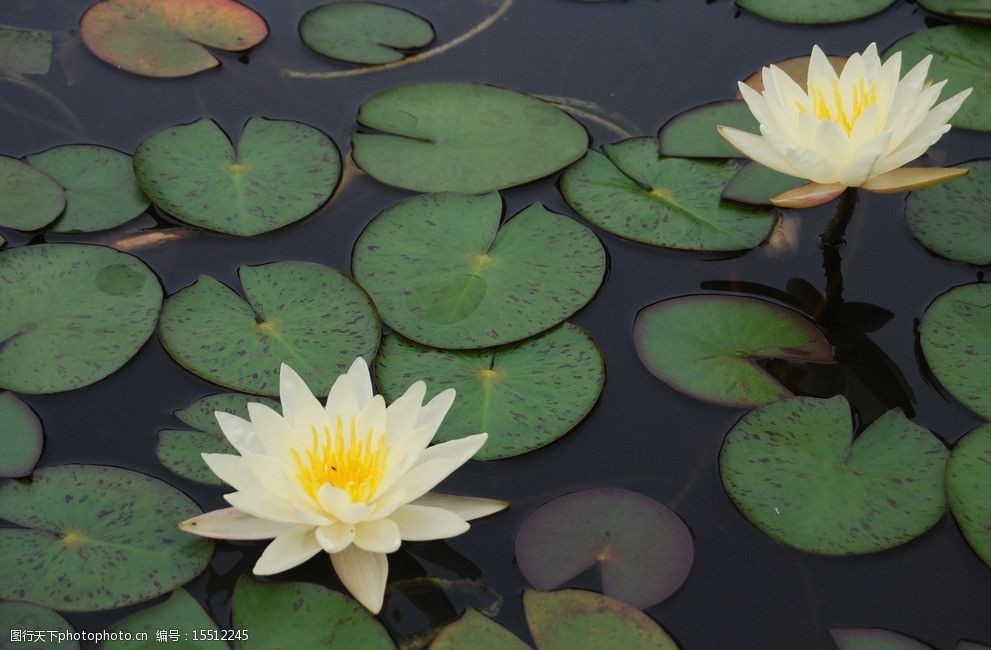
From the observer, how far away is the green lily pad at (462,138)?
318cm

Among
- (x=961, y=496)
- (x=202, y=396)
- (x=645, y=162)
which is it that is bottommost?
(x=202, y=396)

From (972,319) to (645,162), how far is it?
3.80 ft

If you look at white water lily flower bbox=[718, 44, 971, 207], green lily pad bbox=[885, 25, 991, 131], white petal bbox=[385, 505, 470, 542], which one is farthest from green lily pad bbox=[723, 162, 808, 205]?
white petal bbox=[385, 505, 470, 542]

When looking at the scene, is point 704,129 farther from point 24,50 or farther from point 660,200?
point 24,50

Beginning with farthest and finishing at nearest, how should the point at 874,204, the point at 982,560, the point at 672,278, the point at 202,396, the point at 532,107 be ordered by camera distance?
the point at 532,107
the point at 874,204
the point at 672,278
the point at 202,396
the point at 982,560

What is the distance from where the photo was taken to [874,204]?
10.5 ft

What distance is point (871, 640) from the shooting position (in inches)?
83.2

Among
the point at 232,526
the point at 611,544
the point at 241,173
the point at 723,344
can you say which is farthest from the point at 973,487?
the point at 241,173

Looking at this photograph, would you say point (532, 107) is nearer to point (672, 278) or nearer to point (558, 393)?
point (672, 278)

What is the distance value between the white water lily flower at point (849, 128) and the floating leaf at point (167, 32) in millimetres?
2029

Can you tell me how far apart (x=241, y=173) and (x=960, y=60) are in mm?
2767

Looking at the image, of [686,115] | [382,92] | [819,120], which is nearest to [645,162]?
[686,115]

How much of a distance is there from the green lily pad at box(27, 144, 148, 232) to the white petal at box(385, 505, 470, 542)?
1523 millimetres

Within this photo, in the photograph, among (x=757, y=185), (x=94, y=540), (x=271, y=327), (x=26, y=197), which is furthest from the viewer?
(x=757, y=185)
